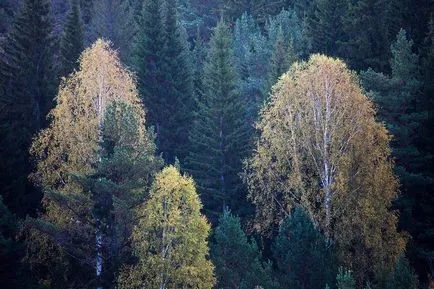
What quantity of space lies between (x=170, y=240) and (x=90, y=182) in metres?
3.54

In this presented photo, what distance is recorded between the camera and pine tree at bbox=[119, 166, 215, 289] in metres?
17.8

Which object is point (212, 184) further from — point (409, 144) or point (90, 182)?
point (90, 182)

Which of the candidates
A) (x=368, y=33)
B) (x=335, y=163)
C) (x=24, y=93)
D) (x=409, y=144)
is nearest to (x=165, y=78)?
(x=24, y=93)

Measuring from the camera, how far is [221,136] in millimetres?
30188

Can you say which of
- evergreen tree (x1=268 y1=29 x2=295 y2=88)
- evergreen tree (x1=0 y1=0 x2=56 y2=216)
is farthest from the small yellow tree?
evergreen tree (x1=0 y1=0 x2=56 y2=216)

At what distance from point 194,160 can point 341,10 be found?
14.4 m

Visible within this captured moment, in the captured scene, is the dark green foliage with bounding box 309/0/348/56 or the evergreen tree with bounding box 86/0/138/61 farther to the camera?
the evergreen tree with bounding box 86/0/138/61

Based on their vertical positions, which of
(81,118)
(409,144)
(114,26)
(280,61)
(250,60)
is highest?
(250,60)

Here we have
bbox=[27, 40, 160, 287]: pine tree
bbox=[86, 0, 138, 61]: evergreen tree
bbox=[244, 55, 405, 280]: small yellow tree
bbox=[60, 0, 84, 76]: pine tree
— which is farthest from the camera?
bbox=[86, 0, 138, 61]: evergreen tree

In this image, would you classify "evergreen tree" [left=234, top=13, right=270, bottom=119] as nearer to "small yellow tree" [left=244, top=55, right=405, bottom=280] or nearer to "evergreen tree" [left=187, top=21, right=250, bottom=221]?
"evergreen tree" [left=187, top=21, right=250, bottom=221]

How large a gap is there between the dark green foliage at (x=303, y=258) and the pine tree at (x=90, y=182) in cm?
565

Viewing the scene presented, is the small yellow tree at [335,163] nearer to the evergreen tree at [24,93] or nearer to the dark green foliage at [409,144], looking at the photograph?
the dark green foliage at [409,144]

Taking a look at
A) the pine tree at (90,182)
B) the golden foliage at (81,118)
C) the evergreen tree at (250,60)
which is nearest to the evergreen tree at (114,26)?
the evergreen tree at (250,60)

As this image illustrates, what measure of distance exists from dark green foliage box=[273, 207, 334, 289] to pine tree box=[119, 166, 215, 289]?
2806 millimetres
